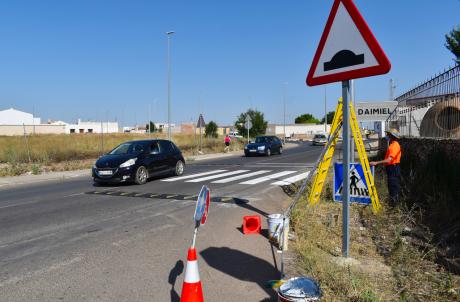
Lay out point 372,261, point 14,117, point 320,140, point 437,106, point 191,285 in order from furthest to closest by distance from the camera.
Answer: point 14,117, point 320,140, point 437,106, point 372,261, point 191,285

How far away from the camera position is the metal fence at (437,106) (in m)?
8.66

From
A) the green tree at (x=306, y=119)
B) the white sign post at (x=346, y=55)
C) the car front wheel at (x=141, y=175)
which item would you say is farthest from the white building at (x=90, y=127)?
the white sign post at (x=346, y=55)

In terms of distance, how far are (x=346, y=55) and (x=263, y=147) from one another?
25.7 meters

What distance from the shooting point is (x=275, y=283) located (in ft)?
14.2

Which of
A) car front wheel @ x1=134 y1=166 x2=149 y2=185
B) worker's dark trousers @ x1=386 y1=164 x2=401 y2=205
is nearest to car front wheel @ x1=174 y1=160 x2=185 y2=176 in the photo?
car front wheel @ x1=134 y1=166 x2=149 y2=185

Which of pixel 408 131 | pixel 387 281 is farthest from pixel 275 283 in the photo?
pixel 408 131

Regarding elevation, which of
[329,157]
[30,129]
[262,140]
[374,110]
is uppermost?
[30,129]

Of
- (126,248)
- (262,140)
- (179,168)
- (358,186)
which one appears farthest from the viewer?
(262,140)

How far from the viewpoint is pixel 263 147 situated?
98.1ft

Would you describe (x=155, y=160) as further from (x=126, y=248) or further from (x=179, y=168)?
(x=126, y=248)

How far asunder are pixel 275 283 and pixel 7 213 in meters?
7.03

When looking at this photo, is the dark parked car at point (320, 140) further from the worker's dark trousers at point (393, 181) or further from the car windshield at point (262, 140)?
the worker's dark trousers at point (393, 181)

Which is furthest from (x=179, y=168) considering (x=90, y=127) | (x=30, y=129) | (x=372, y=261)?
(x=90, y=127)

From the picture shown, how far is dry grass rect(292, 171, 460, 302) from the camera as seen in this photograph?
3906 mm
